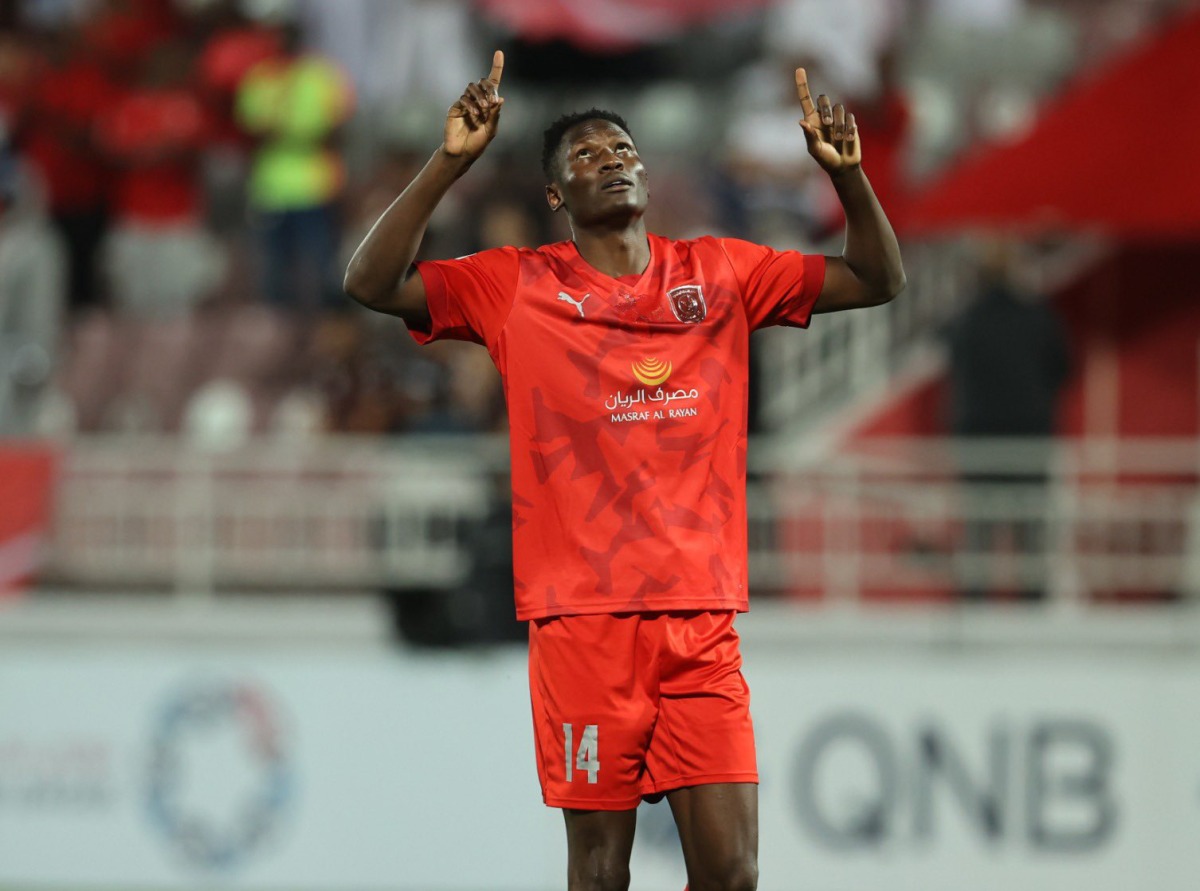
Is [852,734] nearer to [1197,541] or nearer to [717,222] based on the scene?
[1197,541]

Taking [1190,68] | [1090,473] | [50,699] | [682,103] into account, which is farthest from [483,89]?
[682,103]

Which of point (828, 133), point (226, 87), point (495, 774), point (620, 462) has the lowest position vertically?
point (495, 774)

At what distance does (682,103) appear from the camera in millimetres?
13461

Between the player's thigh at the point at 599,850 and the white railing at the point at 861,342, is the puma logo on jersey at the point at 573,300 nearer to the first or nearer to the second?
the player's thigh at the point at 599,850

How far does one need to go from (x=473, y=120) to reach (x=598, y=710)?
4.80 feet

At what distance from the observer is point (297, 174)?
12469mm

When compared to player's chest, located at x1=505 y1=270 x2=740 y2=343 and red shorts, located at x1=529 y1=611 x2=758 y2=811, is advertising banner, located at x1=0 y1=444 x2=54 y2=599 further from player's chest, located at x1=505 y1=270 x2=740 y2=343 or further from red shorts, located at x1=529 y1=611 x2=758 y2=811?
red shorts, located at x1=529 y1=611 x2=758 y2=811

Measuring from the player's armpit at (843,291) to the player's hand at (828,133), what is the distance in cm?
34

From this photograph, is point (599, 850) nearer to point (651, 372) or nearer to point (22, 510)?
point (651, 372)

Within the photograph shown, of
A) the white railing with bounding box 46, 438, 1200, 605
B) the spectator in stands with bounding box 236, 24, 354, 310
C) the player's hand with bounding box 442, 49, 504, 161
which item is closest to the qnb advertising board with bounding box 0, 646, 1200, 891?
the white railing with bounding box 46, 438, 1200, 605

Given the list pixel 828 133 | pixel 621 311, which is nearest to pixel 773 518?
pixel 621 311

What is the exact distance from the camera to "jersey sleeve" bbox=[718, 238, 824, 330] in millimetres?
5242

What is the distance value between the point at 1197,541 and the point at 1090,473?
1.96ft

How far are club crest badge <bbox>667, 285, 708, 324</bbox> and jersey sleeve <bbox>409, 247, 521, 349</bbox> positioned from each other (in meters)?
0.41
